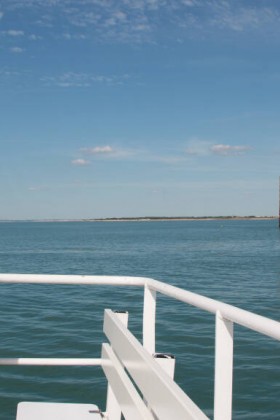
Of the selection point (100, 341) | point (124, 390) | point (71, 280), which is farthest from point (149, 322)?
point (100, 341)

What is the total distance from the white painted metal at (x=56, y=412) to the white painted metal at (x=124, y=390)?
36cm

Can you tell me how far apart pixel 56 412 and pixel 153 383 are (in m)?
1.60

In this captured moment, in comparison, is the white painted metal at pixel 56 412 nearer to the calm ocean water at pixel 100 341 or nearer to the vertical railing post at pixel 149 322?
the vertical railing post at pixel 149 322

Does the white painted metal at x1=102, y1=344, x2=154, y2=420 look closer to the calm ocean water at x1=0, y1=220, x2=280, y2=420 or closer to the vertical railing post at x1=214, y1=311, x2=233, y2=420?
the vertical railing post at x1=214, y1=311, x2=233, y2=420

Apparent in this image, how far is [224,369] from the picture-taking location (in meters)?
2.01

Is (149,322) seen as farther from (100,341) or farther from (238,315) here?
(100,341)

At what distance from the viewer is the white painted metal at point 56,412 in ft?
11.1

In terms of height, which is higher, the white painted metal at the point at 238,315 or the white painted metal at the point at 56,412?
the white painted metal at the point at 238,315

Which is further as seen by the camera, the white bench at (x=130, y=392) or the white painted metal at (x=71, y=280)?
the white painted metal at (x=71, y=280)

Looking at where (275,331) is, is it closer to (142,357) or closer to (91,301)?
(142,357)

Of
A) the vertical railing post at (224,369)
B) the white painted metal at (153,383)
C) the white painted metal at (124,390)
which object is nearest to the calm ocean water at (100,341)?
the white painted metal at (124,390)

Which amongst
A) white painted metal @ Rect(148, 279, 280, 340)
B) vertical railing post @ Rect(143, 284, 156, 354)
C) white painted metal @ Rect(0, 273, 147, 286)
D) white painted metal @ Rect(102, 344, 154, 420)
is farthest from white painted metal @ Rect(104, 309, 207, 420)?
white painted metal @ Rect(0, 273, 147, 286)

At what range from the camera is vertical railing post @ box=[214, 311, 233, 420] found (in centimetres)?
200

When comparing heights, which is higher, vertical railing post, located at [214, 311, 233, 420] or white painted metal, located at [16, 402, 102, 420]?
vertical railing post, located at [214, 311, 233, 420]
